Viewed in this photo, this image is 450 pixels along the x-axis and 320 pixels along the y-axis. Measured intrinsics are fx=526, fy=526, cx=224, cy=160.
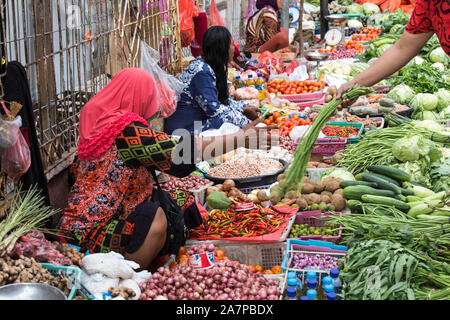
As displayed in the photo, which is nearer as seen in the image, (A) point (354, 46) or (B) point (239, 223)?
(B) point (239, 223)

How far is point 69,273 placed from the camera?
2.46m

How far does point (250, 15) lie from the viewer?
9.38 metres

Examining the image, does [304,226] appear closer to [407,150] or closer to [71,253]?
[407,150]

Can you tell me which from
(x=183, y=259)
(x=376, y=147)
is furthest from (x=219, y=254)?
(x=376, y=147)

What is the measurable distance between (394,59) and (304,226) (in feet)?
3.99

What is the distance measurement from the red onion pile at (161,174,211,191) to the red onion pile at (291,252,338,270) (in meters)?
1.41

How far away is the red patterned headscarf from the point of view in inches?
117

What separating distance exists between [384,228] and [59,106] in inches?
92.0

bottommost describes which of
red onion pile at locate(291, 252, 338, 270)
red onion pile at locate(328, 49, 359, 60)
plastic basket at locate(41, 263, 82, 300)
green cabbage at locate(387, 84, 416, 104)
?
red onion pile at locate(291, 252, 338, 270)

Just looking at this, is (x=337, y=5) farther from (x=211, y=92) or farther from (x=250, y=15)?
(x=211, y=92)

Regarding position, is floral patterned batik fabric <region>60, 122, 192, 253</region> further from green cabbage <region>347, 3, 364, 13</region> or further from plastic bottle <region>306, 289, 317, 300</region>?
green cabbage <region>347, 3, 364, 13</region>

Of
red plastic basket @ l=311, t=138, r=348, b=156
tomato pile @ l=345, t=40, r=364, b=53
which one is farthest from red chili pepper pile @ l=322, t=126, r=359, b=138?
tomato pile @ l=345, t=40, r=364, b=53

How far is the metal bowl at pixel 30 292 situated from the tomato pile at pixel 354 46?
8.73 metres

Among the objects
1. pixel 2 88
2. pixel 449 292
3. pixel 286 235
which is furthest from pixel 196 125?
pixel 449 292
